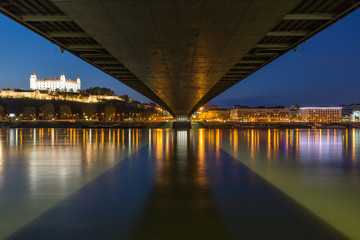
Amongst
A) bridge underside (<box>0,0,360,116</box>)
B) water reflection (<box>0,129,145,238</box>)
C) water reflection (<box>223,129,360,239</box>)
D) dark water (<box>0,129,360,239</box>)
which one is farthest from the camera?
bridge underside (<box>0,0,360,116</box>)

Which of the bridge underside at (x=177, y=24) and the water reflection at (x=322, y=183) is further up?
the bridge underside at (x=177, y=24)

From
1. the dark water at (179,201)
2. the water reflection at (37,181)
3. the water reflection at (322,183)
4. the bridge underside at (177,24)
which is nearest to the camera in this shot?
the dark water at (179,201)

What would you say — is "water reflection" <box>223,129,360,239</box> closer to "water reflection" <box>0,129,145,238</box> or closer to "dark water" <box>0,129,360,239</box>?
"dark water" <box>0,129,360,239</box>

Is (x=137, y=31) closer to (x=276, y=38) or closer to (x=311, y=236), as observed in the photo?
(x=276, y=38)

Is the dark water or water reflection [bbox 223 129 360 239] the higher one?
the dark water

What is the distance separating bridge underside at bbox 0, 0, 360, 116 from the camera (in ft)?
33.1

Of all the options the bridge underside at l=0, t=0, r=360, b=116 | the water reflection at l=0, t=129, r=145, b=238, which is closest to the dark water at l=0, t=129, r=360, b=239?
the water reflection at l=0, t=129, r=145, b=238

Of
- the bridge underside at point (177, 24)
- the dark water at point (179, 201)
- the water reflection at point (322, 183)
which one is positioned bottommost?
the water reflection at point (322, 183)

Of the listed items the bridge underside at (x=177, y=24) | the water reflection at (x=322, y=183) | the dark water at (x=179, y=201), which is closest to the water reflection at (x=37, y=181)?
the dark water at (x=179, y=201)

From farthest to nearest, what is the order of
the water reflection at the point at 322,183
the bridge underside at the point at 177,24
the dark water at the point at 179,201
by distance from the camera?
the bridge underside at the point at 177,24, the water reflection at the point at 322,183, the dark water at the point at 179,201

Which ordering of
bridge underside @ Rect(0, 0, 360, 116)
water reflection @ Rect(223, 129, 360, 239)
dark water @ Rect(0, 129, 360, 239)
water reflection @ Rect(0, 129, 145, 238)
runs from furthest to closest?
bridge underside @ Rect(0, 0, 360, 116) → water reflection @ Rect(0, 129, 145, 238) → water reflection @ Rect(223, 129, 360, 239) → dark water @ Rect(0, 129, 360, 239)

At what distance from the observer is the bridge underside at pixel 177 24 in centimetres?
1009

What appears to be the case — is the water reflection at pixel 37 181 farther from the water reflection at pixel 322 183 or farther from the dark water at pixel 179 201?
the water reflection at pixel 322 183

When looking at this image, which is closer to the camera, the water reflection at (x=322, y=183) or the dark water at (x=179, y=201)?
the dark water at (x=179, y=201)
